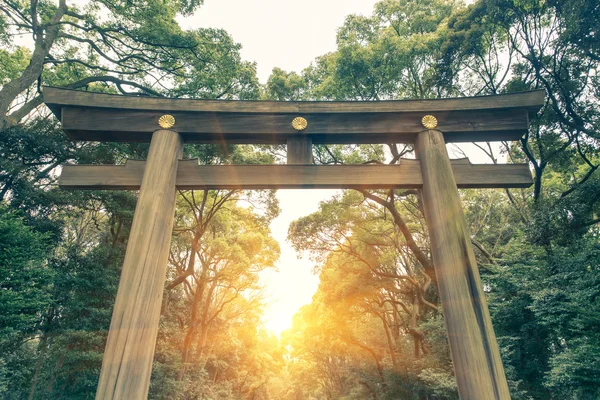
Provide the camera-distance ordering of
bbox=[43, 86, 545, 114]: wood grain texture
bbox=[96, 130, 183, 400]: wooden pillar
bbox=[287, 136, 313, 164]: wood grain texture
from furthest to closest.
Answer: bbox=[287, 136, 313, 164]: wood grain texture → bbox=[43, 86, 545, 114]: wood grain texture → bbox=[96, 130, 183, 400]: wooden pillar

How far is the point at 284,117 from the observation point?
12.2 ft

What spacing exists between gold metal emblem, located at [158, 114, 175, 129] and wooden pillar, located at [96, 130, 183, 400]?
8cm

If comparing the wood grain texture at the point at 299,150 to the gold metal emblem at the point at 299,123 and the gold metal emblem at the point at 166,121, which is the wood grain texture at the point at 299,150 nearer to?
the gold metal emblem at the point at 299,123

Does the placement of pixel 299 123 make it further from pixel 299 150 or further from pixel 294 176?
pixel 294 176

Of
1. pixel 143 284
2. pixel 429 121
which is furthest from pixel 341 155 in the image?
pixel 143 284

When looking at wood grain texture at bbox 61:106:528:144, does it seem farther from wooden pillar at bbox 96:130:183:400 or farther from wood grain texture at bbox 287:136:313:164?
wooden pillar at bbox 96:130:183:400

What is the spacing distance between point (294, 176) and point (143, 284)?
6.31 feet

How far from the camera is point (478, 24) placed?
8.81m

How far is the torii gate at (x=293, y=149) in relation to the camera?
309 centimetres

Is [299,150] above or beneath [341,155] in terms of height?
beneath

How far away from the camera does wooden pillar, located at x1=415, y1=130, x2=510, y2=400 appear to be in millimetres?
2656

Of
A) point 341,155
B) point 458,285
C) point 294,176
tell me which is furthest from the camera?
point 341,155

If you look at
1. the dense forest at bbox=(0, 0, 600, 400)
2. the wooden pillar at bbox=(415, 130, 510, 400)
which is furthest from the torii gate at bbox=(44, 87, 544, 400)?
the dense forest at bbox=(0, 0, 600, 400)

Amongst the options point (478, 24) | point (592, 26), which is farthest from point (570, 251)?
point (478, 24)
